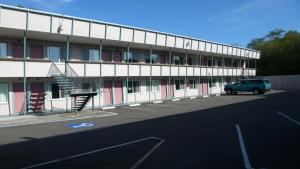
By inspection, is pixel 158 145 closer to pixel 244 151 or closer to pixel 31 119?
pixel 244 151

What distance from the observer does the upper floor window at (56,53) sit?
2503cm

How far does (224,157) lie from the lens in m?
9.14

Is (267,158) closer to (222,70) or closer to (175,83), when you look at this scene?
(175,83)

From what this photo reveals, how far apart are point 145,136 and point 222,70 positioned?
34451 millimetres

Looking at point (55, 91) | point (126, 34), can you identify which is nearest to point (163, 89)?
point (126, 34)

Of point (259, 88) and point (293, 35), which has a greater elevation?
point (293, 35)

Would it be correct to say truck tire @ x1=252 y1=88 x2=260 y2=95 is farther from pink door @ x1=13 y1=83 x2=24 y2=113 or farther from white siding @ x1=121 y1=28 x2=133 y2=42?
pink door @ x1=13 y1=83 x2=24 y2=113

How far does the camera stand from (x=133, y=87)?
1288 inches

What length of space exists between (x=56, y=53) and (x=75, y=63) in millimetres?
2035

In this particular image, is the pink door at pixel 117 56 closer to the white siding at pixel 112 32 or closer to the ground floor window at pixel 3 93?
the white siding at pixel 112 32

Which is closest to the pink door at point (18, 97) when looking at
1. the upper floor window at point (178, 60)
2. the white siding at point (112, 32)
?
the white siding at point (112, 32)

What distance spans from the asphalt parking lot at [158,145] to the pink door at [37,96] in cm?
747

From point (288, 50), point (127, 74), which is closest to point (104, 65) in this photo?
point (127, 74)

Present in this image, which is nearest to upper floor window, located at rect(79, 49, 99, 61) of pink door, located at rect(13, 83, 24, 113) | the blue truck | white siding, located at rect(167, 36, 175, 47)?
pink door, located at rect(13, 83, 24, 113)
